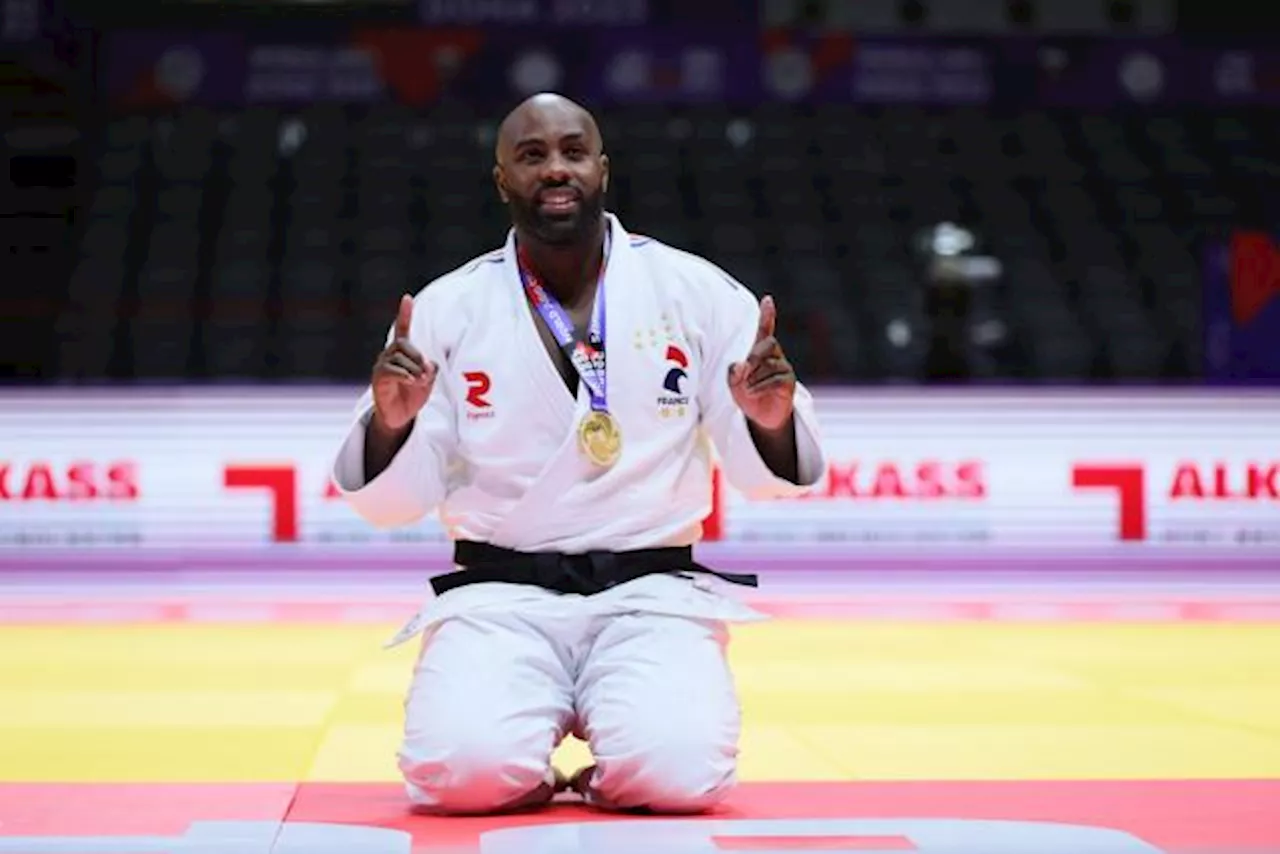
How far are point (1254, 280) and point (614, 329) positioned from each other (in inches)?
449

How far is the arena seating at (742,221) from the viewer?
48.1ft

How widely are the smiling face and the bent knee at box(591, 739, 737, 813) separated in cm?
123

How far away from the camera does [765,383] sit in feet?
14.4

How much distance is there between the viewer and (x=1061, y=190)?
56.2ft

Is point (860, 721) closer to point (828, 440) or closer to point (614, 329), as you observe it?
point (614, 329)

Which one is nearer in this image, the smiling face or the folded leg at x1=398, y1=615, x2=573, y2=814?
the folded leg at x1=398, y1=615, x2=573, y2=814

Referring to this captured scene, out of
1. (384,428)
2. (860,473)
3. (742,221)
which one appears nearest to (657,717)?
(384,428)

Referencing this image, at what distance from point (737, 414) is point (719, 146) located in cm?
1269

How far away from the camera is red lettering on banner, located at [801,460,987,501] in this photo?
12.0 m

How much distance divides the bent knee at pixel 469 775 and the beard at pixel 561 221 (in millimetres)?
1202

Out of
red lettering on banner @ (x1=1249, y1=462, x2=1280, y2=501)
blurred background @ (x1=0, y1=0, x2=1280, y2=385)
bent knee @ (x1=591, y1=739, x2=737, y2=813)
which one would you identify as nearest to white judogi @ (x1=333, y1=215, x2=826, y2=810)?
bent knee @ (x1=591, y1=739, x2=737, y2=813)

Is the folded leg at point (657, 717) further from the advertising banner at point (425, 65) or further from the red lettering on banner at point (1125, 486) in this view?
the advertising banner at point (425, 65)


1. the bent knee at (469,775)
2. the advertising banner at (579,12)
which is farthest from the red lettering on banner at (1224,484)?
the bent knee at (469,775)

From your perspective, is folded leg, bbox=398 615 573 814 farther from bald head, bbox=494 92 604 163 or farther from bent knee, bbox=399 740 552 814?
bald head, bbox=494 92 604 163
